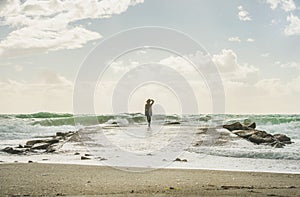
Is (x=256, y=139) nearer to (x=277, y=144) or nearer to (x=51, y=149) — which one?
(x=277, y=144)

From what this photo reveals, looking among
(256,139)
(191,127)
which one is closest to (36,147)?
(256,139)

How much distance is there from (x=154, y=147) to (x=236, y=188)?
21.0 feet

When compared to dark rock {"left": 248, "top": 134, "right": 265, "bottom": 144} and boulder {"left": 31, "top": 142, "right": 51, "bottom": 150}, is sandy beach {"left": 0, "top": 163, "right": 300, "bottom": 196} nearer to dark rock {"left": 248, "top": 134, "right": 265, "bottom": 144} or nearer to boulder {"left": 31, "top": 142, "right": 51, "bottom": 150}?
boulder {"left": 31, "top": 142, "right": 51, "bottom": 150}

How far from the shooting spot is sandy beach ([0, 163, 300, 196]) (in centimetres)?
598

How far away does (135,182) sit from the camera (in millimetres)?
6945

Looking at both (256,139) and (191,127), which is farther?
(191,127)

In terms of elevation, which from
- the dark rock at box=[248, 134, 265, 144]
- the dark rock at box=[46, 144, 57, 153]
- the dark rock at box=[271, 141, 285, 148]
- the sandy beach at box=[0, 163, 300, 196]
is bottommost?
the sandy beach at box=[0, 163, 300, 196]

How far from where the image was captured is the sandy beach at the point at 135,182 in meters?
5.98

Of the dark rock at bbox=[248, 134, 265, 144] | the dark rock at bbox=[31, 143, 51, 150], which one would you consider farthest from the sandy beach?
the dark rock at bbox=[248, 134, 265, 144]

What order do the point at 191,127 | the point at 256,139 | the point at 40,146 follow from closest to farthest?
the point at 40,146 < the point at 256,139 < the point at 191,127

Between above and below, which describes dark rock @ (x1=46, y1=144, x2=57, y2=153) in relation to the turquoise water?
below

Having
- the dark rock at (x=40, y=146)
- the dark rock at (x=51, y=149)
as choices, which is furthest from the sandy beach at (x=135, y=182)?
the dark rock at (x=40, y=146)

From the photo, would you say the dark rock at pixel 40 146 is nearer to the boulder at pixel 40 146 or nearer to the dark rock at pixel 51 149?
the boulder at pixel 40 146

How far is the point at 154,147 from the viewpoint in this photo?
1267cm
